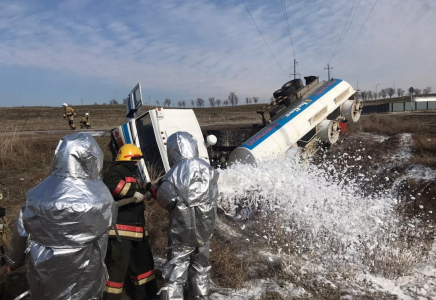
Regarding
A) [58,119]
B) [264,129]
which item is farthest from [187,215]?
[58,119]

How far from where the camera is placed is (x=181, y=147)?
3.37 m

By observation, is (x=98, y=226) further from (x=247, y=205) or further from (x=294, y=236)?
(x=247, y=205)

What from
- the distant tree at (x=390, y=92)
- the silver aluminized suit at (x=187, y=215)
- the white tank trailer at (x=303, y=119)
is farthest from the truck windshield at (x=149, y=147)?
the distant tree at (x=390, y=92)

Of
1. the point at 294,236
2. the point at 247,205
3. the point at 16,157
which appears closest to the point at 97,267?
the point at 294,236

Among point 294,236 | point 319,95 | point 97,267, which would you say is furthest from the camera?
point 319,95

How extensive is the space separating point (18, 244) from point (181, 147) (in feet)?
5.45

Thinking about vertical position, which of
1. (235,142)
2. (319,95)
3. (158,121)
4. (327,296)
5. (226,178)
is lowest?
(327,296)

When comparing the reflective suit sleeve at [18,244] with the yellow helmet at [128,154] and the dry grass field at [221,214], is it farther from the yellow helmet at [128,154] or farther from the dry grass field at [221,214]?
the dry grass field at [221,214]

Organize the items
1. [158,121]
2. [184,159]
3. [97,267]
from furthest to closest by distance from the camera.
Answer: [158,121]
[184,159]
[97,267]

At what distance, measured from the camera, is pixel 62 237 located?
2203 millimetres

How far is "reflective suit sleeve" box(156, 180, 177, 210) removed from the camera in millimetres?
3135

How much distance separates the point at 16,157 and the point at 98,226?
8.40 meters

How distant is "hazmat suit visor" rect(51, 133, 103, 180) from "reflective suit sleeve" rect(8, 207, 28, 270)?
41 cm

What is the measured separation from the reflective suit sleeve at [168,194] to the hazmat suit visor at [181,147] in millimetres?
347
